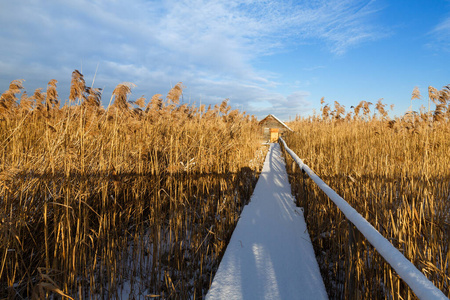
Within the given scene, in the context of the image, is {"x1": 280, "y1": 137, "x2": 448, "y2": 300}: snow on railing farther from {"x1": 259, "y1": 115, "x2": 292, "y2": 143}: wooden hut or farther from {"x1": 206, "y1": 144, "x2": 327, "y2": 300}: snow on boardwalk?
{"x1": 259, "y1": 115, "x2": 292, "y2": 143}: wooden hut

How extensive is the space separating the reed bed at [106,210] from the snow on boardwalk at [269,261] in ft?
0.62

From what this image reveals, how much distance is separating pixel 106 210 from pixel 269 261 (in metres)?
1.70

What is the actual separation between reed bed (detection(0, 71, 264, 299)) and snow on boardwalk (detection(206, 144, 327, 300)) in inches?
7.4

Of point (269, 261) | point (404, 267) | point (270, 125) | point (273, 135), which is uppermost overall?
point (270, 125)

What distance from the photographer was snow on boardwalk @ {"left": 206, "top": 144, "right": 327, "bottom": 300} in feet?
5.06

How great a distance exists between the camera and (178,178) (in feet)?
9.47

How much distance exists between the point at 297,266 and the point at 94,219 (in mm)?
2029

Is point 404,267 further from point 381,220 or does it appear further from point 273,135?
point 273,135

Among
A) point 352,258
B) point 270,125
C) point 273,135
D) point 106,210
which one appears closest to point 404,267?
point 352,258

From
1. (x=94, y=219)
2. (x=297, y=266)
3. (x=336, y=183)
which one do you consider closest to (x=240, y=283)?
(x=297, y=266)

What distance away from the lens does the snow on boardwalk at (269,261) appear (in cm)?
154

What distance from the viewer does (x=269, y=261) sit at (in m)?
1.87

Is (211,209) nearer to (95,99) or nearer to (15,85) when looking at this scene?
(95,99)

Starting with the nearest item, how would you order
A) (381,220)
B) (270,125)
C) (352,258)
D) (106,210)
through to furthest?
(352,258), (381,220), (106,210), (270,125)
